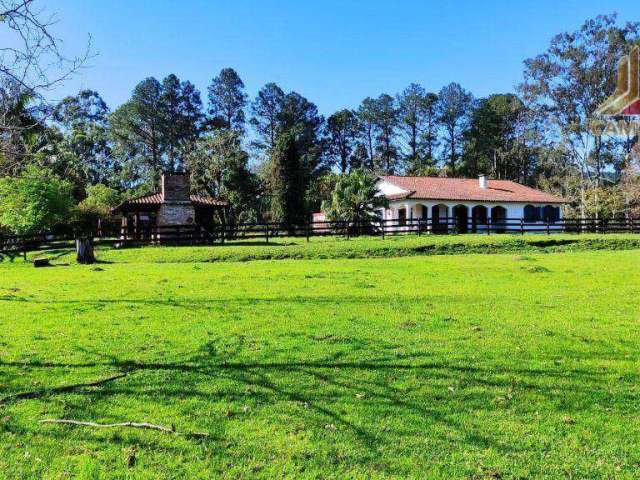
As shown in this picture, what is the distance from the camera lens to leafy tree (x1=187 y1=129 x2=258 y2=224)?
4228cm

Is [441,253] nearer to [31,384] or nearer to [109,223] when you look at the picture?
[31,384]

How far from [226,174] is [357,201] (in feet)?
53.9

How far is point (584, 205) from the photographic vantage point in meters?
41.0

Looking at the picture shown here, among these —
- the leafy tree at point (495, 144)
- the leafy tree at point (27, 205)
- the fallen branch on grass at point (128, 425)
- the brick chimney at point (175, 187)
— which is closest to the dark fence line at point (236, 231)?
the leafy tree at point (27, 205)

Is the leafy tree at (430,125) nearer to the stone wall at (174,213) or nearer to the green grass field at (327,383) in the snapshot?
the stone wall at (174,213)

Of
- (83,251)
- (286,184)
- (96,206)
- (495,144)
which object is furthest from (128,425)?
(495,144)

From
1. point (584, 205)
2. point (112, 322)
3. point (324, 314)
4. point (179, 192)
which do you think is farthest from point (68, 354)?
point (584, 205)

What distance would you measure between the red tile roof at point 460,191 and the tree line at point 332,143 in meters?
4.47

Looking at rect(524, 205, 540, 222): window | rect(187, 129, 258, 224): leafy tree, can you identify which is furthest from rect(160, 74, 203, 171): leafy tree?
rect(524, 205, 540, 222): window

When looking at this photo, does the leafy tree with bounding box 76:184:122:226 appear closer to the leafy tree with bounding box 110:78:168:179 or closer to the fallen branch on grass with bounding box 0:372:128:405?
the leafy tree with bounding box 110:78:168:179

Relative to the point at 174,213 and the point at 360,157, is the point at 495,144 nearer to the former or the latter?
the point at 360,157

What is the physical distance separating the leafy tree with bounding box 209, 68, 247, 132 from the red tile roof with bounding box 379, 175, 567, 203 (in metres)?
29.7

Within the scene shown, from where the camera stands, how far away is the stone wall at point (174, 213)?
96.4 ft

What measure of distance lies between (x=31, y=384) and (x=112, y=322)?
2.61 metres
